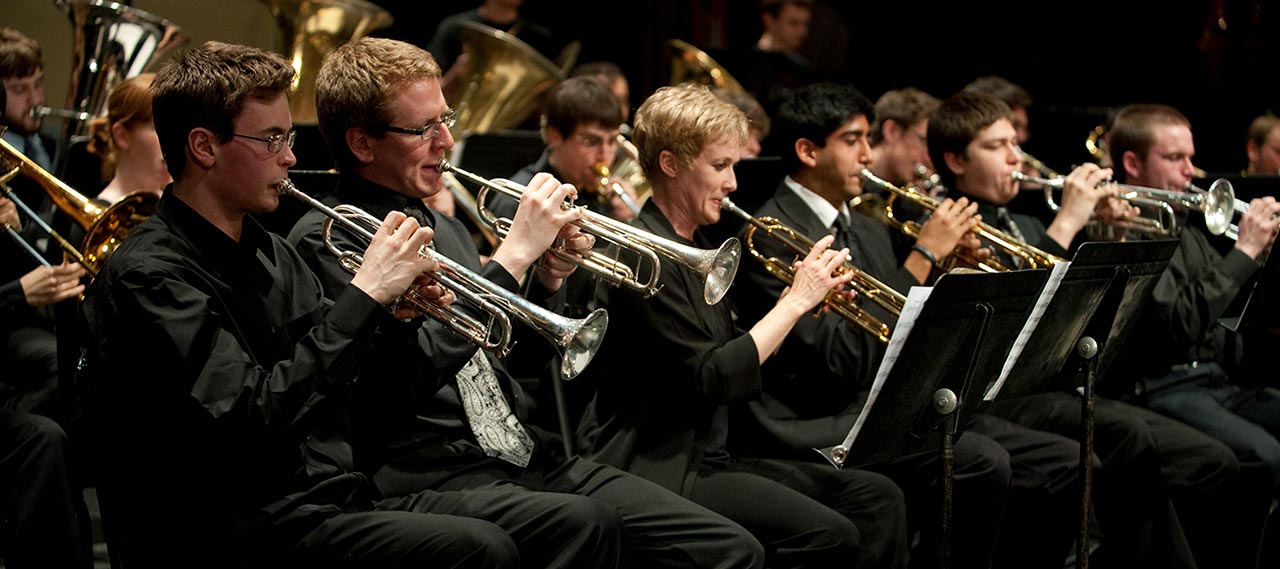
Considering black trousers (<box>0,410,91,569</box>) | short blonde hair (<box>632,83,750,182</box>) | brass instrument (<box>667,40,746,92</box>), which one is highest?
brass instrument (<box>667,40,746,92</box>)

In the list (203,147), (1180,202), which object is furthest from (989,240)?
(203,147)

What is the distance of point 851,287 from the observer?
3.96m

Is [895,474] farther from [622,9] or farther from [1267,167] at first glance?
[622,9]

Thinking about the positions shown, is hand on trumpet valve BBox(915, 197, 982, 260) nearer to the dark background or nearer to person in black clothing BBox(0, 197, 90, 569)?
person in black clothing BBox(0, 197, 90, 569)

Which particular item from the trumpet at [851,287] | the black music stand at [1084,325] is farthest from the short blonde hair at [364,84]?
the black music stand at [1084,325]

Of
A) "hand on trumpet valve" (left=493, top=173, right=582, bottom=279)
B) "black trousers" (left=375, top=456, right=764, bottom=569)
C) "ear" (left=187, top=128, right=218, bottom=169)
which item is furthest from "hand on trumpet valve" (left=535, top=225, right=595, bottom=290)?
"ear" (left=187, top=128, right=218, bottom=169)

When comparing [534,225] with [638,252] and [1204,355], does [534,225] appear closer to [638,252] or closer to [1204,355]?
[638,252]

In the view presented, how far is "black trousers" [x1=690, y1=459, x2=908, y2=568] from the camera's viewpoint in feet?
11.3

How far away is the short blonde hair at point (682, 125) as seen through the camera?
3785mm

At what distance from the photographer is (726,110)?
3865mm

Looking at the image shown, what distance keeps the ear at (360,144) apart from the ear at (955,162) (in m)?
2.65

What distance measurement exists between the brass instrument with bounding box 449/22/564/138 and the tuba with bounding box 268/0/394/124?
35.0 inches

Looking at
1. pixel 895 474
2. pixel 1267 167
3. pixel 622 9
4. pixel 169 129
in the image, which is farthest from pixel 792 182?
pixel 622 9

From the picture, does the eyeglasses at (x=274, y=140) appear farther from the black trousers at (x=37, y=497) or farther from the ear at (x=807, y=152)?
the ear at (x=807, y=152)
